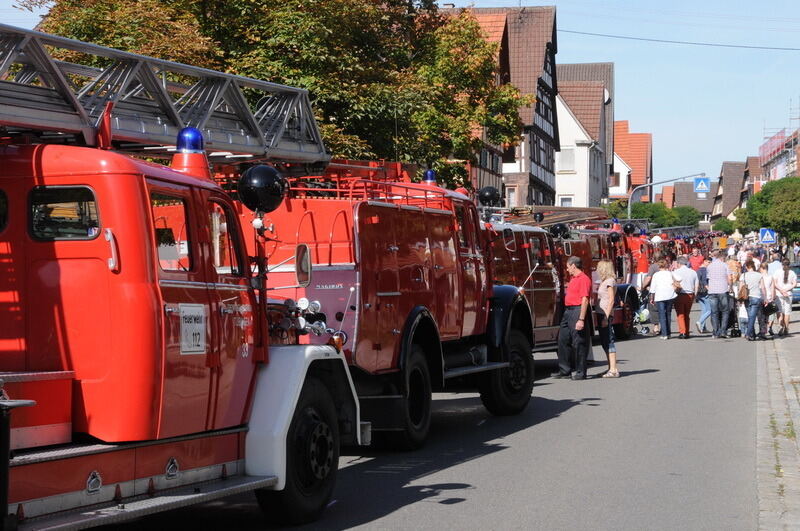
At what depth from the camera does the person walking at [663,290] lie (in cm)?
2694

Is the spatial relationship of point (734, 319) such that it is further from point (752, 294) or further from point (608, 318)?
point (608, 318)

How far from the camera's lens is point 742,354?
23391 mm

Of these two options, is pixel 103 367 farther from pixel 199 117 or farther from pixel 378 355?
pixel 378 355

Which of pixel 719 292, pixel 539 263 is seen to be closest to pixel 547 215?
pixel 719 292

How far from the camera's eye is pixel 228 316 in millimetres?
7688

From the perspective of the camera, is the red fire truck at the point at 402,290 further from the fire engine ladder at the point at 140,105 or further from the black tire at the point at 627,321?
the black tire at the point at 627,321

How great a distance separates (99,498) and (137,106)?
315cm

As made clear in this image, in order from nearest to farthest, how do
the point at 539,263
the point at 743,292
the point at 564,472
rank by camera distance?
the point at 564,472 < the point at 539,263 < the point at 743,292

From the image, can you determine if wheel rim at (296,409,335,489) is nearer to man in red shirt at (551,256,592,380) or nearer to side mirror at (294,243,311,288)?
side mirror at (294,243,311,288)

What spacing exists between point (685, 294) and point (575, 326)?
957cm

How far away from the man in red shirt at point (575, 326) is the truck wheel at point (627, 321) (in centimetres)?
887

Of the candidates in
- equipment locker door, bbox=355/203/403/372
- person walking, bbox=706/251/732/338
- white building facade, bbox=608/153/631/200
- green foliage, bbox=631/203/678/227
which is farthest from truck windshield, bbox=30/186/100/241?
white building facade, bbox=608/153/631/200

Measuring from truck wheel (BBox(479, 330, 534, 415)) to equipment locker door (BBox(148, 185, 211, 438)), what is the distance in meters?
7.01

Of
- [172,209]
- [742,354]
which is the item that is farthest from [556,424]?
[742,354]
